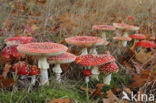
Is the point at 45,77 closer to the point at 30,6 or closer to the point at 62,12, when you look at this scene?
the point at 62,12

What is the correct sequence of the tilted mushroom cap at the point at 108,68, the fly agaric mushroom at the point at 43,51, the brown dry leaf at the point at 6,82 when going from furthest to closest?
the tilted mushroom cap at the point at 108,68, the brown dry leaf at the point at 6,82, the fly agaric mushroom at the point at 43,51

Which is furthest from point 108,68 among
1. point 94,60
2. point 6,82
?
point 6,82

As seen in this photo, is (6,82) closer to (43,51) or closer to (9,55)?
(9,55)

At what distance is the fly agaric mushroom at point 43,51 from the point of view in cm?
217

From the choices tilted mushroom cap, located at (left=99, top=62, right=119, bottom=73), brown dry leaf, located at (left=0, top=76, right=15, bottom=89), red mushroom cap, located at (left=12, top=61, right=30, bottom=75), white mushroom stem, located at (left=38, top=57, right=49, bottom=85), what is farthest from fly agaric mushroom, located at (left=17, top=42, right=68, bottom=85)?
tilted mushroom cap, located at (left=99, top=62, right=119, bottom=73)

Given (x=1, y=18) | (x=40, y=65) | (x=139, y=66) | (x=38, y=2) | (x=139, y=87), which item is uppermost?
(x=38, y=2)

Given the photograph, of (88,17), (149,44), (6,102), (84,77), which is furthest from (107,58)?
(88,17)

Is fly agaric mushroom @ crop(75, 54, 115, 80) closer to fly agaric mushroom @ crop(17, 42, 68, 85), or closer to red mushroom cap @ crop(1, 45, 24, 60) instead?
fly agaric mushroom @ crop(17, 42, 68, 85)

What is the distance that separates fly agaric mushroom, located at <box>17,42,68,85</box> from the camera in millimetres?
2168

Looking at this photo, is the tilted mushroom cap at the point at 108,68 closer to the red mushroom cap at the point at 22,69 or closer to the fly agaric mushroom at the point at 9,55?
the red mushroom cap at the point at 22,69

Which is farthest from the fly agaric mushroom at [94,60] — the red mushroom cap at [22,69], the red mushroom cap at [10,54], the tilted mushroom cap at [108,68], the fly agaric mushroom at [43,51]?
the red mushroom cap at [10,54]

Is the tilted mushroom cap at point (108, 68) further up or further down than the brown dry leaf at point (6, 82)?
further up

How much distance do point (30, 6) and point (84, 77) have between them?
347cm

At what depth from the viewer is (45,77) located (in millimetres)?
2607
